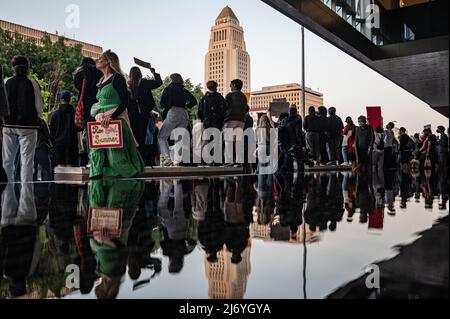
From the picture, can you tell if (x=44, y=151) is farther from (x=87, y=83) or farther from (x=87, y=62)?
(x=87, y=62)

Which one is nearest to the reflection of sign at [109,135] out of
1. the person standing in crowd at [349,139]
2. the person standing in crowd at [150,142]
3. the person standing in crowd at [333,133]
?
the person standing in crowd at [150,142]

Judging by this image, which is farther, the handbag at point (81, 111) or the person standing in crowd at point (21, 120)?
the handbag at point (81, 111)

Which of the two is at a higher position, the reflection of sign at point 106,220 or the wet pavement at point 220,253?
the reflection of sign at point 106,220

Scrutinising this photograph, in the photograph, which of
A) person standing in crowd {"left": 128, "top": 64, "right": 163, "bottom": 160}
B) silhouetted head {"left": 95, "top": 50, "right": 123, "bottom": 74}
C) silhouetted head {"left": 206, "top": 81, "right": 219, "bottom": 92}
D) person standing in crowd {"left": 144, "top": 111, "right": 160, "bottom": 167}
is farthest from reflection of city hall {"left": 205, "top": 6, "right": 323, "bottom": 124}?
silhouetted head {"left": 95, "top": 50, "right": 123, "bottom": 74}

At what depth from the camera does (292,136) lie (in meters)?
8.27

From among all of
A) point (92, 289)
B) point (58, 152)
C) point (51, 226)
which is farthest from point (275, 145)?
point (92, 289)

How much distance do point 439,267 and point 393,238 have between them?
0.46 m

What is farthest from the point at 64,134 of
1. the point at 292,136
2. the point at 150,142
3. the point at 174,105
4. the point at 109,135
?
the point at 292,136

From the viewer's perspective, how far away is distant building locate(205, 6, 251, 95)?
116 ft

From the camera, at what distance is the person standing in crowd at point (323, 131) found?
1078 cm

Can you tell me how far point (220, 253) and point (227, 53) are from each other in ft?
116

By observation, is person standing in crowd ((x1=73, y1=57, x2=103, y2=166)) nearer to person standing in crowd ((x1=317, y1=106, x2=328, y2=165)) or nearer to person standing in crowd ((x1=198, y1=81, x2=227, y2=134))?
person standing in crowd ((x1=198, y1=81, x2=227, y2=134))

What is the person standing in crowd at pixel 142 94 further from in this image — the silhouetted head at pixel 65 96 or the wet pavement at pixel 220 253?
the wet pavement at pixel 220 253

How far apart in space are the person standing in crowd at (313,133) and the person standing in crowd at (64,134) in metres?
6.25
